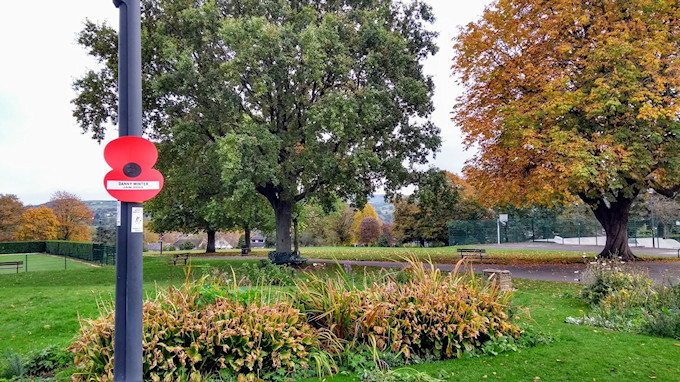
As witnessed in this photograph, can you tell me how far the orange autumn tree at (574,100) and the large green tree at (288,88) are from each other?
2575 millimetres

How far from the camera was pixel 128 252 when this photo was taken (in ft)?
10.4

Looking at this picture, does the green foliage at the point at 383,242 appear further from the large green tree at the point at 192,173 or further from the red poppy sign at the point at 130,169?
the red poppy sign at the point at 130,169

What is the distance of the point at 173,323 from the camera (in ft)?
14.8

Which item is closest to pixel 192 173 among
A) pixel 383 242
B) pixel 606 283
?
pixel 606 283

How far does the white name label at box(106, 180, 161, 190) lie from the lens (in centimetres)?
316

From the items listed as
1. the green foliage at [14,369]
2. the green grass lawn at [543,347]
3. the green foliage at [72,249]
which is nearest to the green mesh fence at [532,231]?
the green foliage at [72,249]

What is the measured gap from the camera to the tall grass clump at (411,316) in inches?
207

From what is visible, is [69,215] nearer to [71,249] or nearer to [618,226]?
[71,249]

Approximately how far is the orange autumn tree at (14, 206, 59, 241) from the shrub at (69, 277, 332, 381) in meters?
54.5

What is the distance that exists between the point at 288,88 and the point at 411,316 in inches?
486

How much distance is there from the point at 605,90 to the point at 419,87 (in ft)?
20.3

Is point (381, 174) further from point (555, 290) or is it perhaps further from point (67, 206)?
point (67, 206)

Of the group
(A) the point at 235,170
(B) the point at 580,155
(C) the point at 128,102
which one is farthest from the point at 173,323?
(B) the point at 580,155

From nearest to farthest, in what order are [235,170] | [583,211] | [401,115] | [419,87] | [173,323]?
[173,323] → [235,170] → [419,87] → [401,115] → [583,211]
